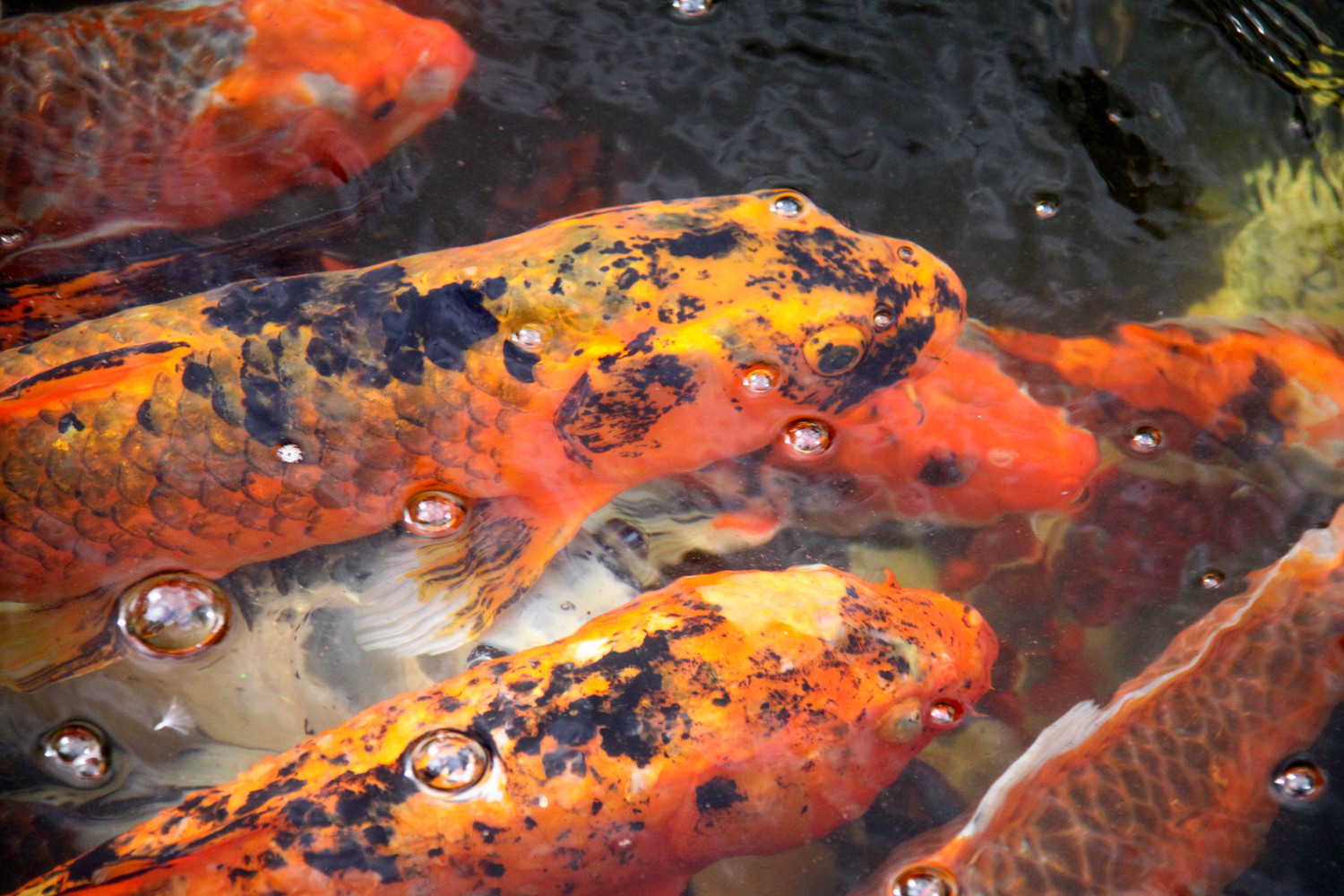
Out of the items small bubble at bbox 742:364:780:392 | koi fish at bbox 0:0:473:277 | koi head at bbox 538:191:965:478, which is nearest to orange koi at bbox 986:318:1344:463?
koi head at bbox 538:191:965:478

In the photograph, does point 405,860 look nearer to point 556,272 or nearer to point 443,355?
point 443,355

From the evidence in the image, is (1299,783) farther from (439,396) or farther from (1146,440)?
(439,396)

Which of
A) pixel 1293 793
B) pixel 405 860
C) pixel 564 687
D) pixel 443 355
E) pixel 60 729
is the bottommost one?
pixel 60 729

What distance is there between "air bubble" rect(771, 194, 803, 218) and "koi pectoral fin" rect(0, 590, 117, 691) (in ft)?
7.19

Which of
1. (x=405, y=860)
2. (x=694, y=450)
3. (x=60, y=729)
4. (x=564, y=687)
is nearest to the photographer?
(x=405, y=860)

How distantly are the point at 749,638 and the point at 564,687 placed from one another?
46 cm

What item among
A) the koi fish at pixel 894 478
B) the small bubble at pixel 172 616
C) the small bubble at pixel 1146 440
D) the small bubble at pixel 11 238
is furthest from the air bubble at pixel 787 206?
the small bubble at pixel 11 238

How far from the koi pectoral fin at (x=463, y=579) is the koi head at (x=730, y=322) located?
290 mm

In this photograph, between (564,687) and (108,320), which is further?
(108,320)

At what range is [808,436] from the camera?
255 cm

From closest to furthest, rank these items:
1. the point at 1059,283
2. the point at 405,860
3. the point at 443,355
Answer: the point at 405,860, the point at 443,355, the point at 1059,283

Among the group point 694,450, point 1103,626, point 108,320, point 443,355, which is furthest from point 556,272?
point 1103,626

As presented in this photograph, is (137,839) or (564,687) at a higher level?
(564,687)

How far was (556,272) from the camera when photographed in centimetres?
231
